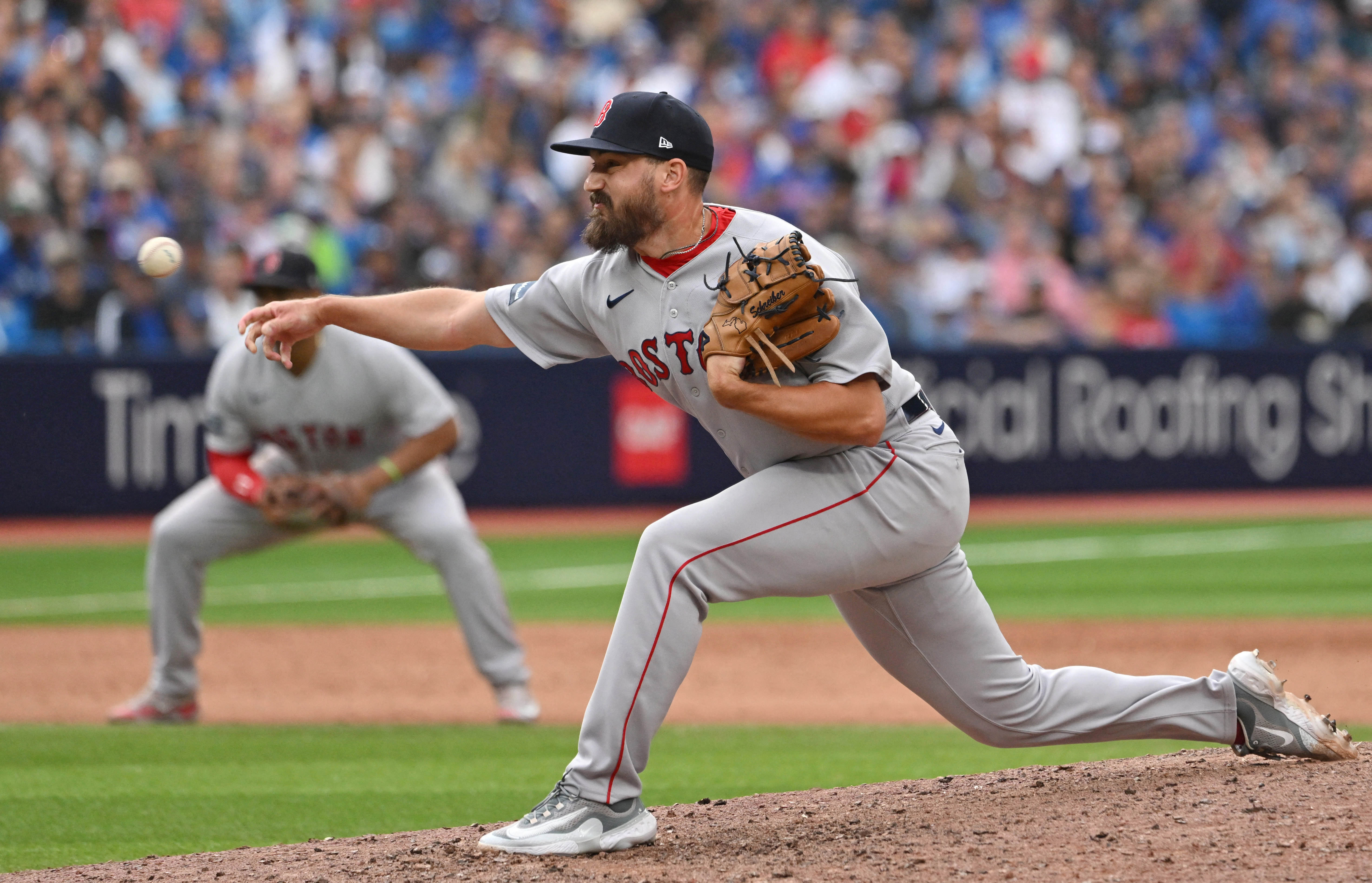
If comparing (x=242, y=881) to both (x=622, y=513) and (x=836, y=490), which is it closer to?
(x=836, y=490)

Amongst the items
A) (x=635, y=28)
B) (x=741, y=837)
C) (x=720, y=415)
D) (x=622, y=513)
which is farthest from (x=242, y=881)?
(x=635, y=28)

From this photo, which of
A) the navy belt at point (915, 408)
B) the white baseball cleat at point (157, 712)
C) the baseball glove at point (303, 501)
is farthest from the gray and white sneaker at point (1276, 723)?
the white baseball cleat at point (157, 712)

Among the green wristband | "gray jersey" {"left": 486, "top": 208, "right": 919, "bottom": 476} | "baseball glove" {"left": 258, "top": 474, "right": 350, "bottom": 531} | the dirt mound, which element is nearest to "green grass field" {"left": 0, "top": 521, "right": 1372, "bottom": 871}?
the dirt mound

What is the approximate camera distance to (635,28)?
1803cm

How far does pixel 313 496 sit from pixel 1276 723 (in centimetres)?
400

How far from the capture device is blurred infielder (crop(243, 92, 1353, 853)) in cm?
396

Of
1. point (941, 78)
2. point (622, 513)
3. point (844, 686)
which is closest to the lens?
point (844, 686)

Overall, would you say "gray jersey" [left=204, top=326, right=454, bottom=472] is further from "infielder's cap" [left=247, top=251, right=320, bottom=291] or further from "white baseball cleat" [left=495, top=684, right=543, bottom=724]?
"white baseball cleat" [left=495, top=684, right=543, bottom=724]

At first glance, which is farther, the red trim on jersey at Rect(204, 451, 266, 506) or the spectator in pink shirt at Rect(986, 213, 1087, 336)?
the spectator in pink shirt at Rect(986, 213, 1087, 336)

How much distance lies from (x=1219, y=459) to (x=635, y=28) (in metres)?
7.53

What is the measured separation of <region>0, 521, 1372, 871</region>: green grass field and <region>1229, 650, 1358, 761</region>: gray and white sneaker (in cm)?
136

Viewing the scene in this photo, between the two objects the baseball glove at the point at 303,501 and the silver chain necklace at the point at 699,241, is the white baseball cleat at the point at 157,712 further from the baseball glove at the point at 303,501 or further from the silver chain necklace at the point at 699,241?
the silver chain necklace at the point at 699,241

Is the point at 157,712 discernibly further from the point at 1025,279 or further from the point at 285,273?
the point at 1025,279

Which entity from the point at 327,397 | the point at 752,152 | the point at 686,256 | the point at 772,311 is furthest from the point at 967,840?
the point at 752,152
